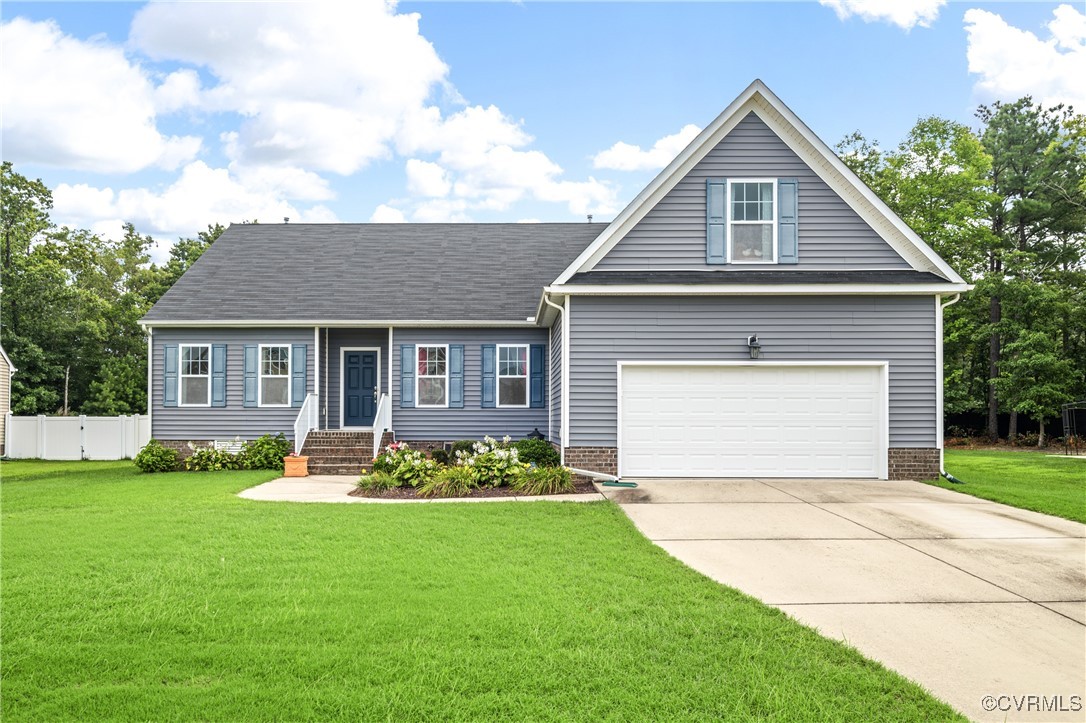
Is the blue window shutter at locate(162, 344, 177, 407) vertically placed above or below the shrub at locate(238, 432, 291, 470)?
above

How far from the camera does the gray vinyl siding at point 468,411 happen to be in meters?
17.1

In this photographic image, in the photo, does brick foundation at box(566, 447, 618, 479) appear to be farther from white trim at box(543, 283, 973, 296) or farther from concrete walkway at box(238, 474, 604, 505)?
white trim at box(543, 283, 973, 296)

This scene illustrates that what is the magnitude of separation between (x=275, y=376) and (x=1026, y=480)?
1593 centimetres

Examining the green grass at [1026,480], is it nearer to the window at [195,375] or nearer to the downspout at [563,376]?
the downspout at [563,376]

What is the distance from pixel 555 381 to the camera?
15328mm

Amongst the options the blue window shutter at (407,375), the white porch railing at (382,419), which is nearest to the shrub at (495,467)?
→ the white porch railing at (382,419)

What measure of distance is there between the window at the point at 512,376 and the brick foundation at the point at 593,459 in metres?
4.31

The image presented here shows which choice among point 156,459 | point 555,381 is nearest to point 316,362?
point 156,459

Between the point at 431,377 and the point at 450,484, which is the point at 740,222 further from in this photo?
the point at 431,377

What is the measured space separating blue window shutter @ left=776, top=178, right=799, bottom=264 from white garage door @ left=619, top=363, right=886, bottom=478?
6.72 ft

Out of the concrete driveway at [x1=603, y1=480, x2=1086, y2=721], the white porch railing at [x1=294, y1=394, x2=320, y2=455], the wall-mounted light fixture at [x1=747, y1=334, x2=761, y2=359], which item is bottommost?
the concrete driveway at [x1=603, y1=480, x2=1086, y2=721]

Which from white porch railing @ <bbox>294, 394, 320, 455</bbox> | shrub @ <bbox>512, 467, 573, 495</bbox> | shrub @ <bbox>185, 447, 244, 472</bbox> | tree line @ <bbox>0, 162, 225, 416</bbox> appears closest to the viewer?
shrub @ <bbox>512, 467, 573, 495</bbox>

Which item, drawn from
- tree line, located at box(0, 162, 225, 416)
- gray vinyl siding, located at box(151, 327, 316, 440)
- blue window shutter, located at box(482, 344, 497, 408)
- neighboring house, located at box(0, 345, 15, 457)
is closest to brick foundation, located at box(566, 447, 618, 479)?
blue window shutter, located at box(482, 344, 497, 408)

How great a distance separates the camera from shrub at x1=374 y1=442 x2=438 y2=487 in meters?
12.3
